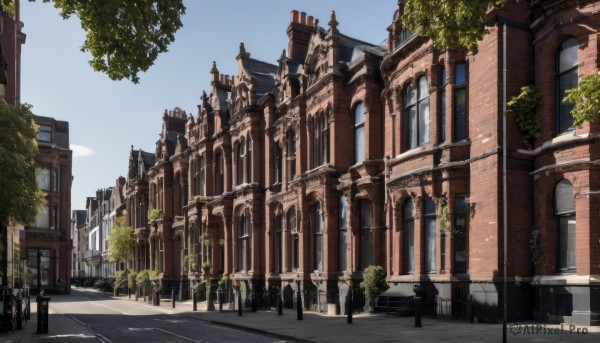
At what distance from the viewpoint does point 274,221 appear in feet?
105

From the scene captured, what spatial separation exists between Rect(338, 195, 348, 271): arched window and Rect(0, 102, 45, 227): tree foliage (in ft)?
39.4

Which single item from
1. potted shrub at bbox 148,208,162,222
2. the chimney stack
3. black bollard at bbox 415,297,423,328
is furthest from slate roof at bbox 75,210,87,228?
black bollard at bbox 415,297,423,328

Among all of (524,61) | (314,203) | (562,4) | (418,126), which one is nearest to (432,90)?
(418,126)

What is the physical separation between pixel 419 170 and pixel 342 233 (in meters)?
6.99

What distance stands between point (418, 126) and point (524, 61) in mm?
4344

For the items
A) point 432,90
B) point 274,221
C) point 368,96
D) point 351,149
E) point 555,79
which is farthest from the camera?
point 274,221

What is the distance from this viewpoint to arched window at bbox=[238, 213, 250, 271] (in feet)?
112

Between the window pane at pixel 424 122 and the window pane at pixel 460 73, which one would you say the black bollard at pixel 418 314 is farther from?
the window pane at pixel 460 73

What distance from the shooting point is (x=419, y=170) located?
20.0 meters

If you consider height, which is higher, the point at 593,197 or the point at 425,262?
the point at 593,197

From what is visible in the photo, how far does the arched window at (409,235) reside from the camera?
21.2 m

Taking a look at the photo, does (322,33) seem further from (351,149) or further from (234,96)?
(234,96)
